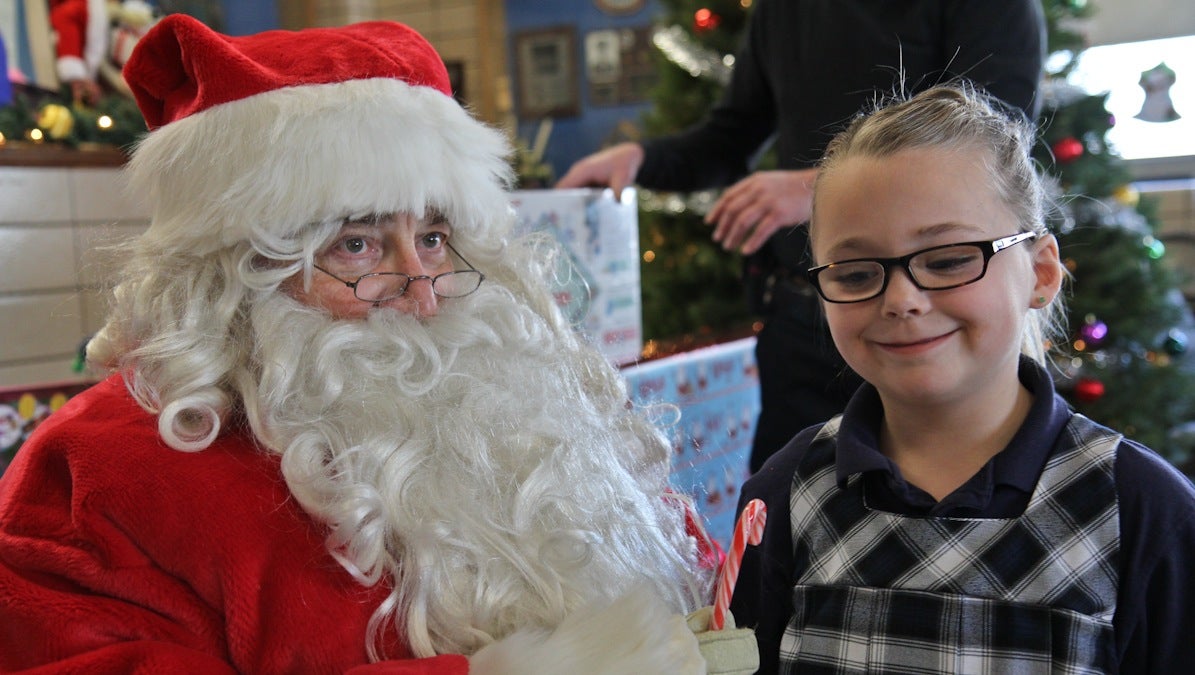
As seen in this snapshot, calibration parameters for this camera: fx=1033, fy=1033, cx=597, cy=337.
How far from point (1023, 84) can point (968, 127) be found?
0.50 metres

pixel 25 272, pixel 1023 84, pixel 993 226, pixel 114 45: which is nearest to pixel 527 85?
pixel 114 45

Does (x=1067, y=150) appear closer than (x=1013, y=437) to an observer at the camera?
No

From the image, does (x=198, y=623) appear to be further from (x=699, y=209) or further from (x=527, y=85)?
(x=527, y=85)

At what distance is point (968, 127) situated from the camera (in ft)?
3.38

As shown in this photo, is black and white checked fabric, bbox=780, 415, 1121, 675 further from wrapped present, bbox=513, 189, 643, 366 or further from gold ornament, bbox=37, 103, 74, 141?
gold ornament, bbox=37, 103, 74, 141

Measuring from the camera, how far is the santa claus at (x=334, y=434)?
3.24 feet

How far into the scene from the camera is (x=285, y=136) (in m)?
1.17

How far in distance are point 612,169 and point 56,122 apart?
146 centimetres

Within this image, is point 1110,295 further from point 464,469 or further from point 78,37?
point 78,37

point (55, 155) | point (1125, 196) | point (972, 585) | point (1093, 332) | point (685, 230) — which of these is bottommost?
point (1093, 332)

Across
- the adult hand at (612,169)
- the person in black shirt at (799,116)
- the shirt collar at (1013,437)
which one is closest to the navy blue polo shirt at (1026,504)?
the shirt collar at (1013,437)

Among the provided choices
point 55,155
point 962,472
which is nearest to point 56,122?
point 55,155

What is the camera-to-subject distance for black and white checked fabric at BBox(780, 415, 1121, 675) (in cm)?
92

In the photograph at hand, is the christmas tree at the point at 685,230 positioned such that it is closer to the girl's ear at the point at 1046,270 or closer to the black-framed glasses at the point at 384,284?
the black-framed glasses at the point at 384,284
